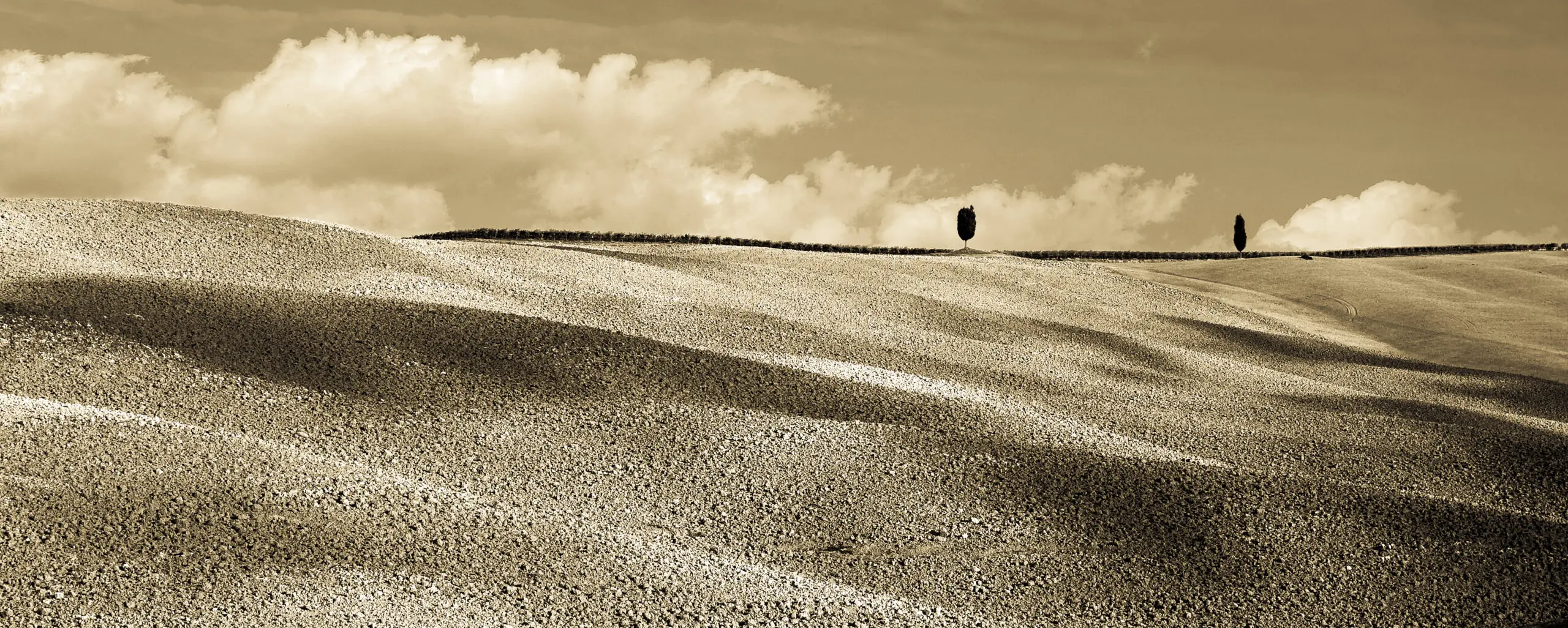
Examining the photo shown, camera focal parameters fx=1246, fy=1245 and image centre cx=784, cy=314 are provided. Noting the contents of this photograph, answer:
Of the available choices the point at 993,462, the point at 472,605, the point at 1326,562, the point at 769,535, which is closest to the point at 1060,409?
the point at 993,462

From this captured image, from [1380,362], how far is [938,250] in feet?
51.8

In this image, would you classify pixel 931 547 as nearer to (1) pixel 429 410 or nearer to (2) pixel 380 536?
(2) pixel 380 536

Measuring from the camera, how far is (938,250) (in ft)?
109

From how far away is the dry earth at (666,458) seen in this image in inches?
331

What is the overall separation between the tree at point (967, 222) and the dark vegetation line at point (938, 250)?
2.35 meters

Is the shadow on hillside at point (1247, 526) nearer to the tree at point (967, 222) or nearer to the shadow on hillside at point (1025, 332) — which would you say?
the shadow on hillside at point (1025, 332)

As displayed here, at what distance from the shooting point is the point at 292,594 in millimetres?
7820

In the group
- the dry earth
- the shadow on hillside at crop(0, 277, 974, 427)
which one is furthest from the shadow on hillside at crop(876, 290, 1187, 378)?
the shadow on hillside at crop(0, 277, 974, 427)

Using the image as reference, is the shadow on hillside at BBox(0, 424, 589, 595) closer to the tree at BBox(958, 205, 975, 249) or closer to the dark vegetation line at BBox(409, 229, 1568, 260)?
the dark vegetation line at BBox(409, 229, 1568, 260)

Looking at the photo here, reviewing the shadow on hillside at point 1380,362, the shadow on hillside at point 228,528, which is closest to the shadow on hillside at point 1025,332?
the shadow on hillside at point 1380,362

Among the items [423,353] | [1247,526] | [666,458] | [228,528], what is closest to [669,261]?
[423,353]

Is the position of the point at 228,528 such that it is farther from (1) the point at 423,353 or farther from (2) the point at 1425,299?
(2) the point at 1425,299

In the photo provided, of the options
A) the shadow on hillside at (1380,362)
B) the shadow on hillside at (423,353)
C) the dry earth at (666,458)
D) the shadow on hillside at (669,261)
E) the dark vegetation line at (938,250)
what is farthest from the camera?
the dark vegetation line at (938,250)

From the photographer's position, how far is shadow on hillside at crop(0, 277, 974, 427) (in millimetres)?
12062
